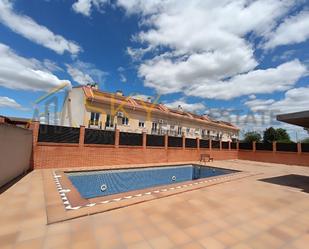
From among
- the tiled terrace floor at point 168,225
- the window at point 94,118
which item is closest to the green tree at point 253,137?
the window at point 94,118

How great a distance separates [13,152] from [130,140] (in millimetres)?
7797

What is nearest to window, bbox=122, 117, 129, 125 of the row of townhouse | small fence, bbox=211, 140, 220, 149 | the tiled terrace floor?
the row of townhouse

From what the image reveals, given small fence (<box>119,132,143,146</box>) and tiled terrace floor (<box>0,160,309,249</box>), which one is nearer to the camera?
tiled terrace floor (<box>0,160,309,249</box>)

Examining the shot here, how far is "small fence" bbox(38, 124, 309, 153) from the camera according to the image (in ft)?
35.3

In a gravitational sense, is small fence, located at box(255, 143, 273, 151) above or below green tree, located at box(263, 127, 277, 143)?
below

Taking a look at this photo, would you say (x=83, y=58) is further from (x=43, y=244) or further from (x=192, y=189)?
(x=43, y=244)

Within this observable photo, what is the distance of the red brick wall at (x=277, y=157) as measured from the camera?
1808 centimetres

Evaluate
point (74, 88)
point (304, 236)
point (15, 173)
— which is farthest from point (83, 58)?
point (304, 236)

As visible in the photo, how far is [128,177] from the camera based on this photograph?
10.8 m

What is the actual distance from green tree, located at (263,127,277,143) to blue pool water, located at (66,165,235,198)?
31.4m

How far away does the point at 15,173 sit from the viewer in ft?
24.4

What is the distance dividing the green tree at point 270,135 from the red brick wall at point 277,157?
2030 centimetres

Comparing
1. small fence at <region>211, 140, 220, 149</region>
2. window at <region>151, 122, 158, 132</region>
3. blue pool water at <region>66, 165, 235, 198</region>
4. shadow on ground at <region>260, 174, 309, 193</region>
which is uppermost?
window at <region>151, 122, 158, 132</region>

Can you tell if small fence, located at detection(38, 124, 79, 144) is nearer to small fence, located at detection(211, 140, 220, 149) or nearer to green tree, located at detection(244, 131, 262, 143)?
small fence, located at detection(211, 140, 220, 149)
